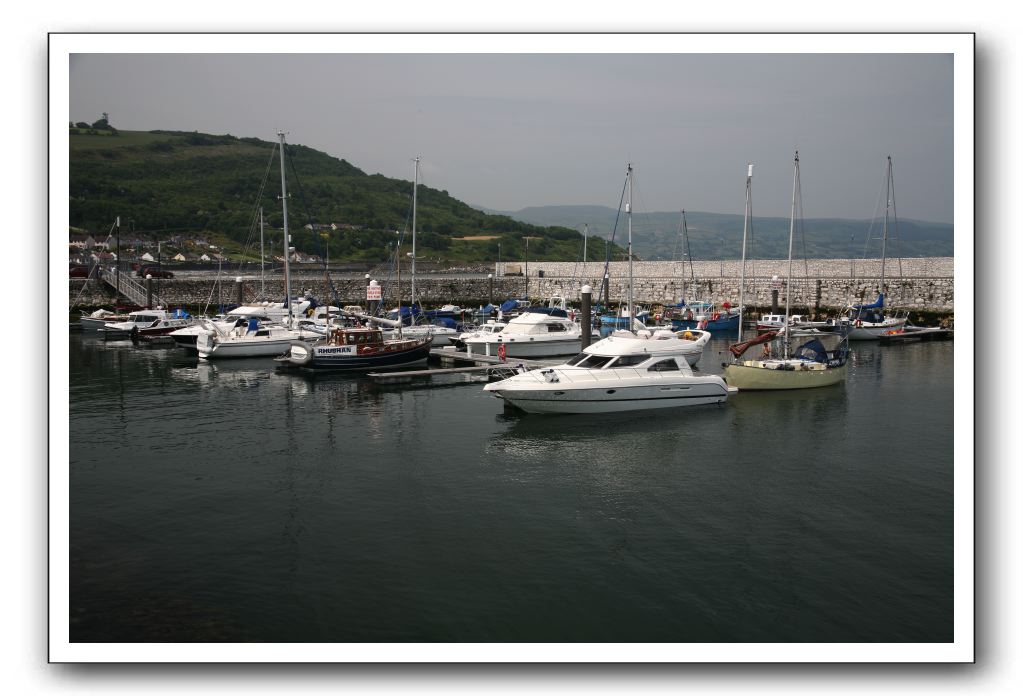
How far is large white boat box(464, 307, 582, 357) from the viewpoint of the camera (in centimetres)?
3133

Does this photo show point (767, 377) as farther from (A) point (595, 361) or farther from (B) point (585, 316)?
(B) point (585, 316)

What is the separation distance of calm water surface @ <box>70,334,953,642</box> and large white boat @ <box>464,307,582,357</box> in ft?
35.7

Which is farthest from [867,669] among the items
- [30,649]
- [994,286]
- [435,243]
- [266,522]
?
[435,243]

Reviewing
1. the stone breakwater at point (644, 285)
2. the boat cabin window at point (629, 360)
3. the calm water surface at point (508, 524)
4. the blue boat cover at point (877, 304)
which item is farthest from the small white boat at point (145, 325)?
the blue boat cover at point (877, 304)

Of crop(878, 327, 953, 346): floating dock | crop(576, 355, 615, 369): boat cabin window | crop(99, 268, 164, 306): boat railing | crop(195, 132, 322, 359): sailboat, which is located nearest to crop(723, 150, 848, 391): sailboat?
crop(576, 355, 615, 369): boat cabin window

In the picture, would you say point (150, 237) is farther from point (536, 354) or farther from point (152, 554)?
point (152, 554)

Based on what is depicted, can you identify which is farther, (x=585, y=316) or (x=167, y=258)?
(x=167, y=258)

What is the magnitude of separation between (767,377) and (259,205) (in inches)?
2478

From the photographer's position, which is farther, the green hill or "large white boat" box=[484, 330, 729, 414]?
the green hill

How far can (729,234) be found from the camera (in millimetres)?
77438

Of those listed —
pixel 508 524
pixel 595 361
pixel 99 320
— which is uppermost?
pixel 99 320

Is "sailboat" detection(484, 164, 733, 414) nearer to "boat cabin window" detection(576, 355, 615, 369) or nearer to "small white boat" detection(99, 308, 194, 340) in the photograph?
"boat cabin window" detection(576, 355, 615, 369)

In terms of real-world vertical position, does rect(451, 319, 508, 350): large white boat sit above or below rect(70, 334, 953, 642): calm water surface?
above

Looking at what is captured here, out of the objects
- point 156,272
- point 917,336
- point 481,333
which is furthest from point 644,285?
point 156,272
